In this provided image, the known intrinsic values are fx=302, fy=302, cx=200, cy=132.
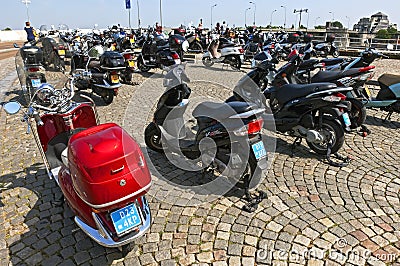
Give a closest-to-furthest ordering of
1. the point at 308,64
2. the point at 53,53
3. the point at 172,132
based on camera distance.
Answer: the point at 172,132, the point at 53,53, the point at 308,64

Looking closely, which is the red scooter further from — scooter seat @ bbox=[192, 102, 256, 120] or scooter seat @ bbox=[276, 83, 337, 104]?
scooter seat @ bbox=[276, 83, 337, 104]

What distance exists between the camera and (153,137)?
13.7ft

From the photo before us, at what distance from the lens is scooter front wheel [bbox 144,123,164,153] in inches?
160

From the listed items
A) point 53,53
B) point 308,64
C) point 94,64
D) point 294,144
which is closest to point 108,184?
point 294,144

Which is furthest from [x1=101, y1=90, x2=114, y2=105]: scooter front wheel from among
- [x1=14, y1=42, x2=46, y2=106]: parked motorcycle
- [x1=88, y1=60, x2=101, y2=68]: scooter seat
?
[x1=14, y1=42, x2=46, y2=106]: parked motorcycle

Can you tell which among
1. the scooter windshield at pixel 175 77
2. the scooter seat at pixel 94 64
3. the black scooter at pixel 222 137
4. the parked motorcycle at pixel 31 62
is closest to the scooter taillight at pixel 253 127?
the black scooter at pixel 222 137

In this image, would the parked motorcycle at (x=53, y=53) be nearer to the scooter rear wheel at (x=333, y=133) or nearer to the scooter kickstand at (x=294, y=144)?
the scooter kickstand at (x=294, y=144)

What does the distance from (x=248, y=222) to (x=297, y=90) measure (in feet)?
7.12

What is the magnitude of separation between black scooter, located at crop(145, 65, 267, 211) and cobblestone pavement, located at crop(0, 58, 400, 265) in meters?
0.29

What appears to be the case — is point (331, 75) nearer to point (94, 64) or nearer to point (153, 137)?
point (153, 137)

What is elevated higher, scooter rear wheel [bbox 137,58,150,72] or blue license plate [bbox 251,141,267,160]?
scooter rear wheel [bbox 137,58,150,72]

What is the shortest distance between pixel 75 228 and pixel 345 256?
2.40 meters

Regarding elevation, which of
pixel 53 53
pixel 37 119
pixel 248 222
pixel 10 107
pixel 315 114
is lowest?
pixel 248 222

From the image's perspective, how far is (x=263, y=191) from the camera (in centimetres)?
338
